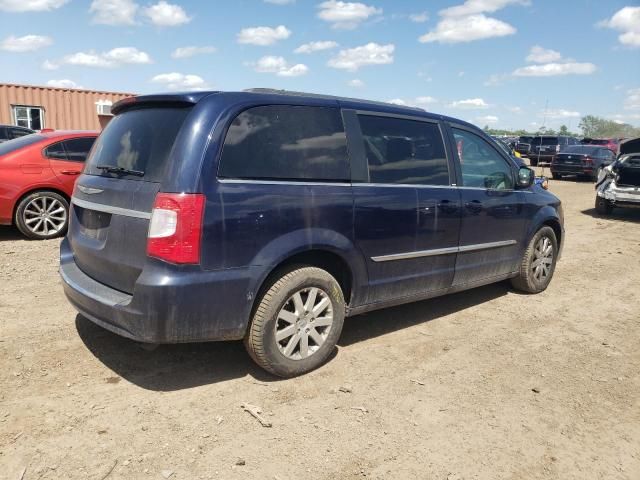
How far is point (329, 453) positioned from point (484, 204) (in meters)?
2.78

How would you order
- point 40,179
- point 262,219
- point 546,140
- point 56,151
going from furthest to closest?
point 546,140, point 56,151, point 40,179, point 262,219

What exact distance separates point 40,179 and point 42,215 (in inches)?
19.4

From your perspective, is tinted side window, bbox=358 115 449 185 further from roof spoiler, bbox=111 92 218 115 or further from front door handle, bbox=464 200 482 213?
roof spoiler, bbox=111 92 218 115

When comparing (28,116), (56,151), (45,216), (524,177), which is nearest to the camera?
(524,177)

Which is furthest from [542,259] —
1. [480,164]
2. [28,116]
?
[28,116]

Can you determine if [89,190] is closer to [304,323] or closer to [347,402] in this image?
[304,323]

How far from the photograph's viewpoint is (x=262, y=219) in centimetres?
302

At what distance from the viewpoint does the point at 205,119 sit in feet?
9.64

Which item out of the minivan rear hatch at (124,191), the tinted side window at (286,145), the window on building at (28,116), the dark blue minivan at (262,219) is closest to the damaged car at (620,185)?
the dark blue minivan at (262,219)

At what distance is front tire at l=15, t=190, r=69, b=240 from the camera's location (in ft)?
22.7

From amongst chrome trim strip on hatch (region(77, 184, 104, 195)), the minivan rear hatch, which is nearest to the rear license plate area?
the minivan rear hatch

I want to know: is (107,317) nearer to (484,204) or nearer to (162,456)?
(162,456)

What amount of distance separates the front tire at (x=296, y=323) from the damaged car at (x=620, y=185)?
10.1 meters

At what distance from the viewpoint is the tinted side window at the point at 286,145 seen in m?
3.01
